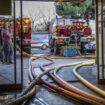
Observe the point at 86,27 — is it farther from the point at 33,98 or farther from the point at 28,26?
the point at 33,98

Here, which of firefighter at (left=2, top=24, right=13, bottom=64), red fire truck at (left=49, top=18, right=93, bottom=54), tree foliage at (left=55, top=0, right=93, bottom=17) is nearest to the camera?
firefighter at (left=2, top=24, right=13, bottom=64)

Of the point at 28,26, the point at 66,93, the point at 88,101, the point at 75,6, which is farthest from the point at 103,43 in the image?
the point at 75,6

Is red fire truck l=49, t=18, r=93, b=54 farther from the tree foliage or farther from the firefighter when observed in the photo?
the firefighter

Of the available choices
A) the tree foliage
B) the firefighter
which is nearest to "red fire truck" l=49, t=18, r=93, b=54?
the tree foliage

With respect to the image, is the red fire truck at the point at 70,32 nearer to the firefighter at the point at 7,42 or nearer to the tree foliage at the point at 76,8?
the tree foliage at the point at 76,8

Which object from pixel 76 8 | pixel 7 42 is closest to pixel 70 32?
pixel 76 8

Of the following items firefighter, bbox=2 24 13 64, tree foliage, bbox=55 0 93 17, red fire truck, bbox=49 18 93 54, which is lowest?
firefighter, bbox=2 24 13 64

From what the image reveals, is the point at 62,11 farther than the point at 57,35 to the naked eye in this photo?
Yes

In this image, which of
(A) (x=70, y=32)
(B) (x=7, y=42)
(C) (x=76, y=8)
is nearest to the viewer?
(B) (x=7, y=42)

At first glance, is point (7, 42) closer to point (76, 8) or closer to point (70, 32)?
point (70, 32)

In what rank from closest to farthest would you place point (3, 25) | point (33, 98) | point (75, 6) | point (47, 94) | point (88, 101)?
point (88, 101), point (33, 98), point (47, 94), point (3, 25), point (75, 6)

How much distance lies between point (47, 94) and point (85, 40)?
11.0 metres

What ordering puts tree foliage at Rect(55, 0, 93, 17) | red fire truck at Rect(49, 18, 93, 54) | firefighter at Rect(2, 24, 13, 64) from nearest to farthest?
firefighter at Rect(2, 24, 13, 64), red fire truck at Rect(49, 18, 93, 54), tree foliage at Rect(55, 0, 93, 17)

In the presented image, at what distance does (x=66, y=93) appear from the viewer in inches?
164
